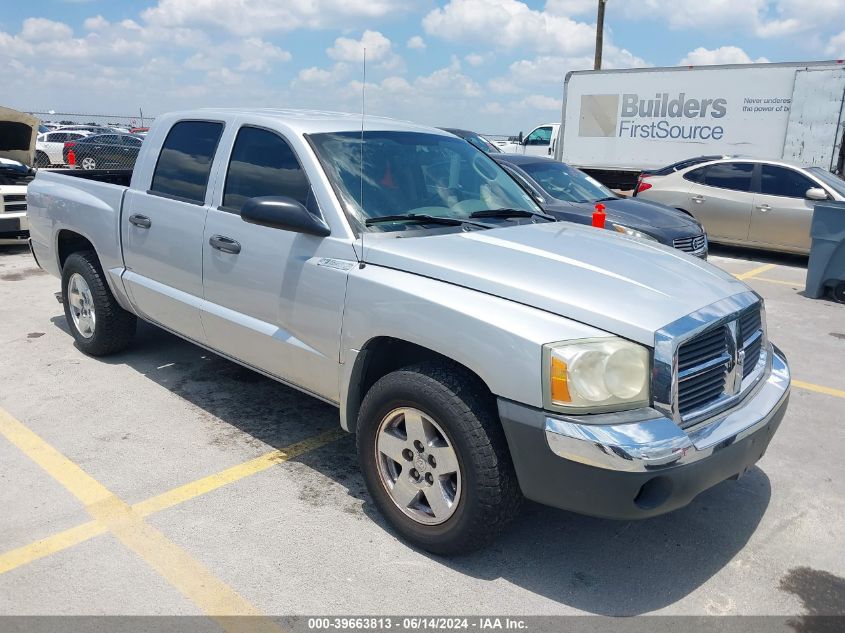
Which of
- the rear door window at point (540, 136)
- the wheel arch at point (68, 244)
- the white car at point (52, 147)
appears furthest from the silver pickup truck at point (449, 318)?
the white car at point (52, 147)

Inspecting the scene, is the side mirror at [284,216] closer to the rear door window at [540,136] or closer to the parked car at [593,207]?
the parked car at [593,207]

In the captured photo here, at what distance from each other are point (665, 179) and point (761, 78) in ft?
13.5

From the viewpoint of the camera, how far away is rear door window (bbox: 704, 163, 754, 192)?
11.0 metres

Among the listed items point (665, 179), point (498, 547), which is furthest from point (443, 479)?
point (665, 179)

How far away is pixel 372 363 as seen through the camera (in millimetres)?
3400

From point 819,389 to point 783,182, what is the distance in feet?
20.4

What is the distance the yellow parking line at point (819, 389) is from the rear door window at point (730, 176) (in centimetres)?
623

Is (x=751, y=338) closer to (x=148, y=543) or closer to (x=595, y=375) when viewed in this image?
(x=595, y=375)

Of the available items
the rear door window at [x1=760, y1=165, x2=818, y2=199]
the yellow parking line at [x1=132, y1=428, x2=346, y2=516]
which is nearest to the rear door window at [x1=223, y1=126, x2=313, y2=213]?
the yellow parking line at [x1=132, y1=428, x2=346, y2=516]

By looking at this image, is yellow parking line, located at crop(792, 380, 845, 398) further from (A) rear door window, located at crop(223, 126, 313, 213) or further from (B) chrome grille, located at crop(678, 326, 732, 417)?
(A) rear door window, located at crop(223, 126, 313, 213)

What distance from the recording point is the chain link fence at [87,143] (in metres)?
14.1

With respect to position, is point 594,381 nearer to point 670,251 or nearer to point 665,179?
point 670,251

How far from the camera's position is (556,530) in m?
3.47

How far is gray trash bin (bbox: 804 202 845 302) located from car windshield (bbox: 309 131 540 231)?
5621 millimetres
